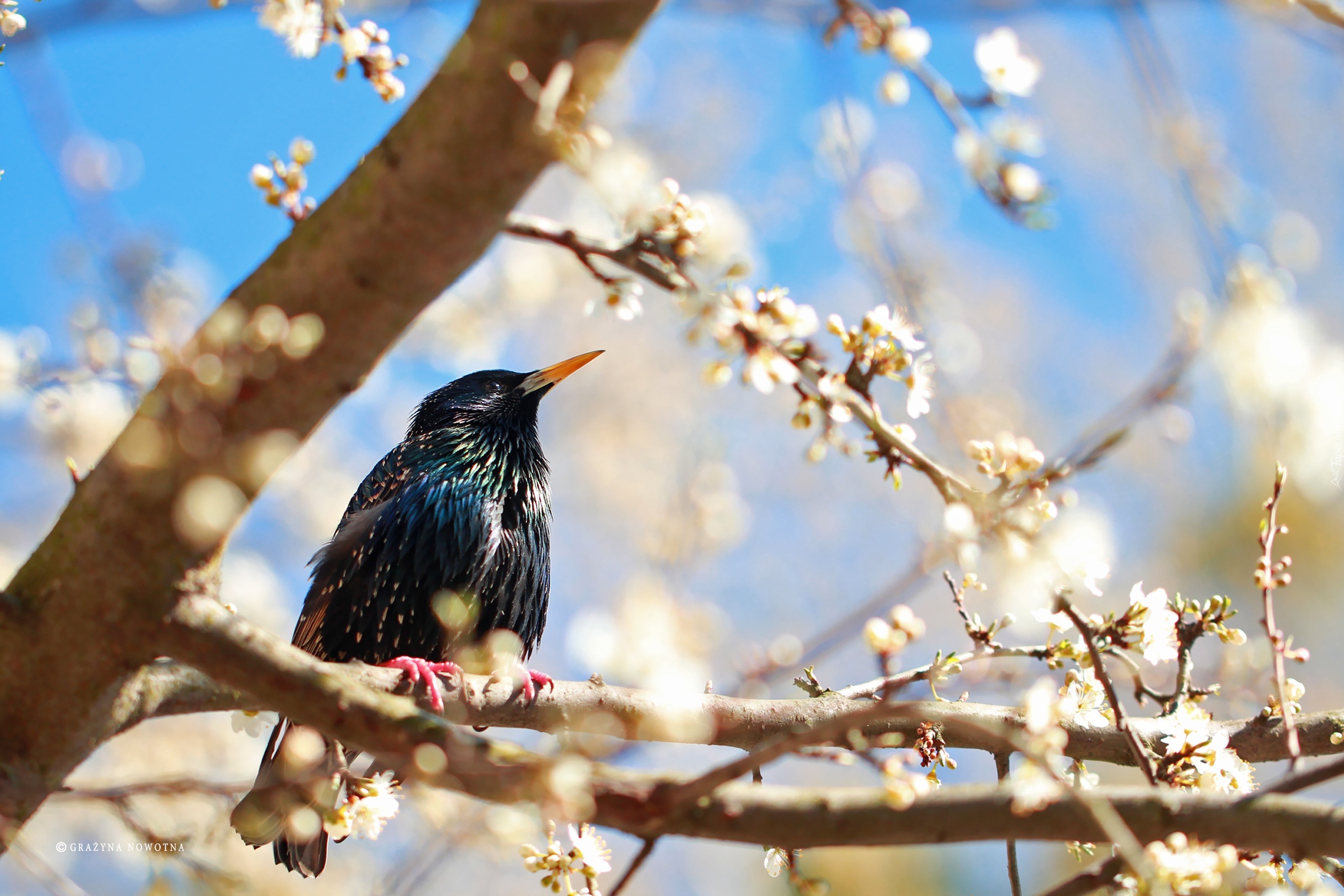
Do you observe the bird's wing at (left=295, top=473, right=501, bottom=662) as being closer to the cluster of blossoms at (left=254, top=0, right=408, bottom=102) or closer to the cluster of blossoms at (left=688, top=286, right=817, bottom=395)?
the cluster of blossoms at (left=254, top=0, right=408, bottom=102)

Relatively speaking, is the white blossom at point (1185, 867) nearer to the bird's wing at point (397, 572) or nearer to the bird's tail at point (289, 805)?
the bird's tail at point (289, 805)

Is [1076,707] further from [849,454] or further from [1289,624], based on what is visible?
[1289,624]

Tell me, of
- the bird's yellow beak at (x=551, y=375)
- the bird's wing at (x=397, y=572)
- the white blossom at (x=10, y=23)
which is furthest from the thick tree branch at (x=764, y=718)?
the bird's yellow beak at (x=551, y=375)

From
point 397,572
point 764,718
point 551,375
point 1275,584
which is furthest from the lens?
point 551,375

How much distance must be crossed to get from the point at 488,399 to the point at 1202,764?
2.58 meters

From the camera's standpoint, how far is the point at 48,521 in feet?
22.7

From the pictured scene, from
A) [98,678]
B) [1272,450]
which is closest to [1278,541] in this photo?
[1272,450]

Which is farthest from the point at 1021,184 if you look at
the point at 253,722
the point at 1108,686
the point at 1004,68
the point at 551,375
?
the point at 551,375

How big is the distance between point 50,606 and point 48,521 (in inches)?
251

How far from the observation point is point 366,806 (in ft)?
5.73

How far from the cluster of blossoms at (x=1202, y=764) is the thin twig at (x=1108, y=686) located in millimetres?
72

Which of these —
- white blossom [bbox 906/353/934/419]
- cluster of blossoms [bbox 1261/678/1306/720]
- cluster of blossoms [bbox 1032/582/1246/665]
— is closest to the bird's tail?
white blossom [bbox 906/353/934/419]

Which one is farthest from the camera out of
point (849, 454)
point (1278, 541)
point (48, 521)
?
point (1278, 541)

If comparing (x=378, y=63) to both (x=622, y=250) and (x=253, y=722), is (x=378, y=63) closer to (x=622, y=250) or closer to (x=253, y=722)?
(x=622, y=250)
